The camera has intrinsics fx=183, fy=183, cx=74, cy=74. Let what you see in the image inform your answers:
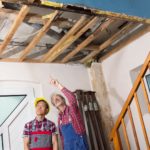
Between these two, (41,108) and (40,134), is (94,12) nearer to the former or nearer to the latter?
(41,108)

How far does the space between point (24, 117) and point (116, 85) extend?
188 centimetres

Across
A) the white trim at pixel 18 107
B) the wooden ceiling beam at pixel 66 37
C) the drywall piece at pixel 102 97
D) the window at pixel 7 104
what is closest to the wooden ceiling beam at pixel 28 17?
the wooden ceiling beam at pixel 66 37

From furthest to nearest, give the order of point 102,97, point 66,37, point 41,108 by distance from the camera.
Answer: point 102,97
point 66,37
point 41,108

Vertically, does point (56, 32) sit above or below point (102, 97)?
above

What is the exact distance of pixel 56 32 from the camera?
3.02 meters

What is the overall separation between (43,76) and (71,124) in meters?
1.29

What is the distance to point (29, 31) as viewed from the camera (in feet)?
10.6

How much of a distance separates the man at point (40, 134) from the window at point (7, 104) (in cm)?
86

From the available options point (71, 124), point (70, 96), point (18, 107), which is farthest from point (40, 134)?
point (18, 107)

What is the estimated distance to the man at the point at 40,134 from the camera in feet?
7.79

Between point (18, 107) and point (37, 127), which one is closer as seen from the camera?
point (37, 127)

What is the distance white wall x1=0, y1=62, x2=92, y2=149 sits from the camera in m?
3.27

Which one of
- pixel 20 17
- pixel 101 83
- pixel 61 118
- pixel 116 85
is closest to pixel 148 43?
pixel 116 85

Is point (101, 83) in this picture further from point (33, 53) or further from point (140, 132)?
point (33, 53)
